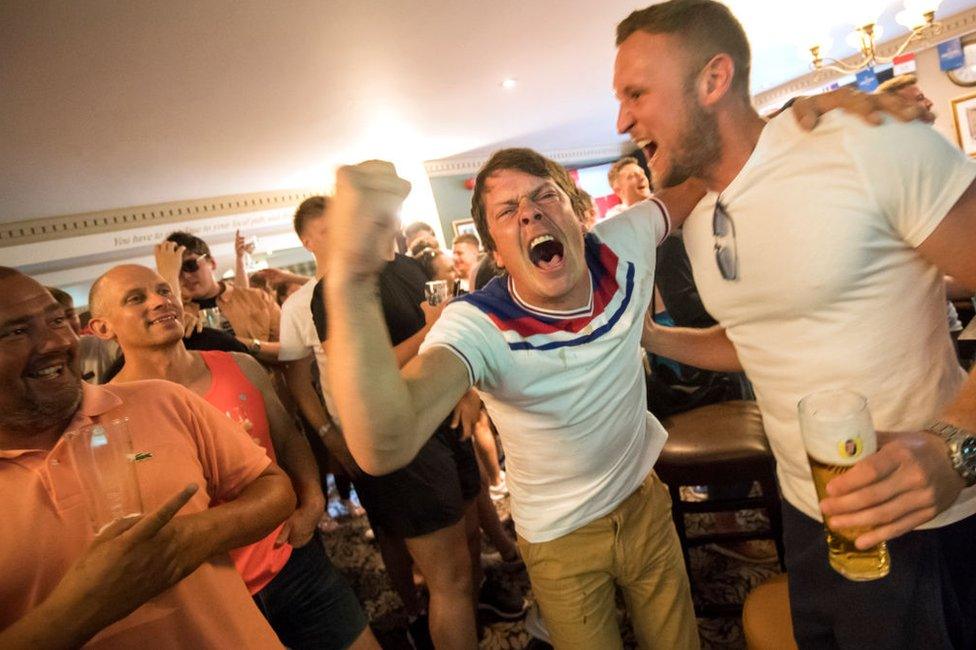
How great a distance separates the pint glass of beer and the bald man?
4.75 ft

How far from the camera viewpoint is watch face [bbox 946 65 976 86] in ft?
21.8

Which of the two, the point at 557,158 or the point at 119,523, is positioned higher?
the point at 557,158

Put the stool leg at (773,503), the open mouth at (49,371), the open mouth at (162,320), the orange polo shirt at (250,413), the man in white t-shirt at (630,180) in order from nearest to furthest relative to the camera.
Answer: the open mouth at (49,371), the orange polo shirt at (250,413), the open mouth at (162,320), the stool leg at (773,503), the man in white t-shirt at (630,180)

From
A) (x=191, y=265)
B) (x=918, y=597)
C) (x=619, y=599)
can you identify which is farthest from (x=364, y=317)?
(x=191, y=265)

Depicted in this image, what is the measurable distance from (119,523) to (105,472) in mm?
97

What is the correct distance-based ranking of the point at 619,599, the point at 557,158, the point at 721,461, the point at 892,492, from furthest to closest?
1. the point at 557,158
2. the point at 619,599
3. the point at 721,461
4. the point at 892,492

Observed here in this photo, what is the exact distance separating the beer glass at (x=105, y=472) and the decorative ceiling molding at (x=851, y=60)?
602cm

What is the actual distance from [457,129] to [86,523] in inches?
262

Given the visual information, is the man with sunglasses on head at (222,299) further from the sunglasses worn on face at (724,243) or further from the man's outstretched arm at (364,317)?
the sunglasses worn on face at (724,243)

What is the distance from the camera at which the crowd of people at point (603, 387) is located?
2.76 feet

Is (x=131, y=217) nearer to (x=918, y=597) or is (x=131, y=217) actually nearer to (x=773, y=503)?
(x=773, y=503)

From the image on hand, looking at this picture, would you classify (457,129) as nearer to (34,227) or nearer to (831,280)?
(34,227)

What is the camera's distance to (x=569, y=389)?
123 centimetres

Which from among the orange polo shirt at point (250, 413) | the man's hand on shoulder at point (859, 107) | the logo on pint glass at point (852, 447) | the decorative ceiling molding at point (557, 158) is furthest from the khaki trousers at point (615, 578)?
the decorative ceiling molding at point (557, 158)
